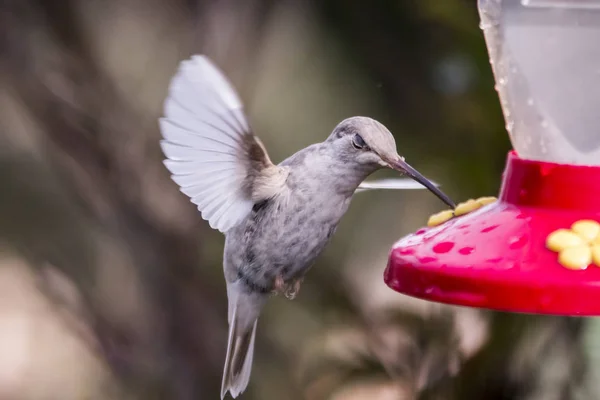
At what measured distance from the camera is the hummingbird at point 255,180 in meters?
2.02

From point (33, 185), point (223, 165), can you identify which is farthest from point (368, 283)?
point (223, 165)

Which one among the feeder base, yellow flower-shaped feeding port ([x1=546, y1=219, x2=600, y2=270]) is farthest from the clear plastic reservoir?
yellow flower-shaped feeding port ([x1=546, y1=219, x2=600, y2=270])

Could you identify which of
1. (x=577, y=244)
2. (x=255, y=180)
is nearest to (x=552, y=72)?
(x=577, y=244)

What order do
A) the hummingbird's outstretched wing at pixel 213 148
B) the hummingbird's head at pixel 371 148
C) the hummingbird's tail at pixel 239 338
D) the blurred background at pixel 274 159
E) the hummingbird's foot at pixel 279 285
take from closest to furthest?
the hummingbird's outstretched wing at pixel 213 148 < the hummingbird's head at pixel 371 148 < the hummingbird's foot at pixel 279 285 < the hummingbird's tail at pixel 239 338 < the blurred background at pixel 274 159

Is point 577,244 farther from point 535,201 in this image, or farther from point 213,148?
point 213,148

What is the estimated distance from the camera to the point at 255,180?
90.2 inches

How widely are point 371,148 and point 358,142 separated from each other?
0.18 feet

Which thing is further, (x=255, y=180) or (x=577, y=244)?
(x=255, y=180)

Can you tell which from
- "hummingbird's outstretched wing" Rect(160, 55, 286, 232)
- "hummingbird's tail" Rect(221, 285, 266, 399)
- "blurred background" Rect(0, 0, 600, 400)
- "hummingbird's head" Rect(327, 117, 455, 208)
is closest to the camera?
"hummingbird's outstretched wing" Rect(160, 55, 286, 232)

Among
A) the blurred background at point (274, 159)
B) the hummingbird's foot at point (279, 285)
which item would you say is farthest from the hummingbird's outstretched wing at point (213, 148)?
the blurred background at point (274, 159)

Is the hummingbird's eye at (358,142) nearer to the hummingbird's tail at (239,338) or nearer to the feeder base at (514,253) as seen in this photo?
the feeder base at (514,253)

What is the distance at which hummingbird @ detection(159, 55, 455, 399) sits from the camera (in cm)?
202

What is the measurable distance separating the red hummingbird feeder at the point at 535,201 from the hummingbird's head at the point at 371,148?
14 centimetres

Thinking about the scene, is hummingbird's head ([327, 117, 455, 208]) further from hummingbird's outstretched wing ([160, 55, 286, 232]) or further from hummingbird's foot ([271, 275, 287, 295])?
hummingbird's foot ([271, 275, 287, 295])
